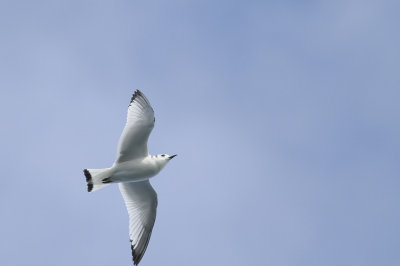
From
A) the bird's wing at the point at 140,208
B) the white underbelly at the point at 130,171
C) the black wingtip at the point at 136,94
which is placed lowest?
the bird's wing at the point at 140,208

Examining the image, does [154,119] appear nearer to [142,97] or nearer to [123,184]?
[142,97]

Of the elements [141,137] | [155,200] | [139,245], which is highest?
[141,137]

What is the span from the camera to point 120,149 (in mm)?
16109

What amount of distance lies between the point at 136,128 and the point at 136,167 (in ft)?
3.55

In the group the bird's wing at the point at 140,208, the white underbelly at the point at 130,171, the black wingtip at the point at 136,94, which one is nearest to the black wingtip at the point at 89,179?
the white underbelly at the point at 130,171

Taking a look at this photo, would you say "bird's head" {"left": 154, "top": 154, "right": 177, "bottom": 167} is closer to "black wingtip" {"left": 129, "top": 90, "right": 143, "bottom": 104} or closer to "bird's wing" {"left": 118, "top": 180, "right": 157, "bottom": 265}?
"bird's wing" {"left": 118, "top": 180, "right": 157, "bottom": 265}

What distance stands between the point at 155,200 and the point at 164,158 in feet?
4.74

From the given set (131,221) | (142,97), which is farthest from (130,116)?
(131,221)

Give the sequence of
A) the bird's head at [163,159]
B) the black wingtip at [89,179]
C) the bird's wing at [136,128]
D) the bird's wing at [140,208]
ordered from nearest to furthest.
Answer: the bird's wing at [136,128] < the black wingtip at [89,179] < the bird's head at [163,159] < the bird's wing at [140,208]

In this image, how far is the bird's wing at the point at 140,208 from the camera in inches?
669

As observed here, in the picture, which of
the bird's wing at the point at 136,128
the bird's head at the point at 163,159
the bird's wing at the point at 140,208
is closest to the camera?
the bird's wing at the point at 136,128

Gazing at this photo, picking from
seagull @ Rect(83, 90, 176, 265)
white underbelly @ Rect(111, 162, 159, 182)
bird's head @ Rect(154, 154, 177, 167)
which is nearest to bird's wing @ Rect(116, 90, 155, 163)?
seagull @ Rect(83, 90, 176, 265)

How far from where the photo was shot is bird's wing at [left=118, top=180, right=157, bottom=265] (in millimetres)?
16984

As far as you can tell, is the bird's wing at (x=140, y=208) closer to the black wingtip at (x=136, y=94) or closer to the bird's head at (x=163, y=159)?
the bird's head at (x=163, y=159)
